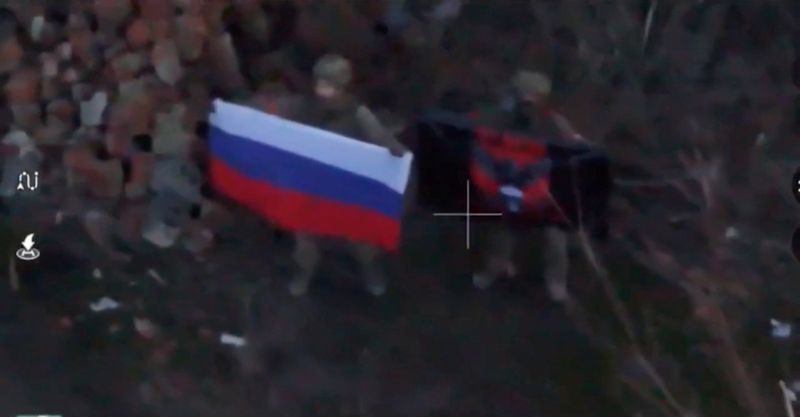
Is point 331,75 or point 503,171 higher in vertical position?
point 331,75

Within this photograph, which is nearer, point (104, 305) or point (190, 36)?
point (190, 36)

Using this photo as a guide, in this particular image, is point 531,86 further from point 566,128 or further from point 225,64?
point 225,64

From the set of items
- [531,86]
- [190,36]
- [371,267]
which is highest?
[190,36]

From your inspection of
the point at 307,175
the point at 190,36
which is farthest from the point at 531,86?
the point at 190,36

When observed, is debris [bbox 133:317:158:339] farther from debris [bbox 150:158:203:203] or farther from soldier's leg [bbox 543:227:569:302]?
soldier's leg [bbox 543:227:569:302]

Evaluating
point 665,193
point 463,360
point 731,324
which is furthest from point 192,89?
point 731,324
